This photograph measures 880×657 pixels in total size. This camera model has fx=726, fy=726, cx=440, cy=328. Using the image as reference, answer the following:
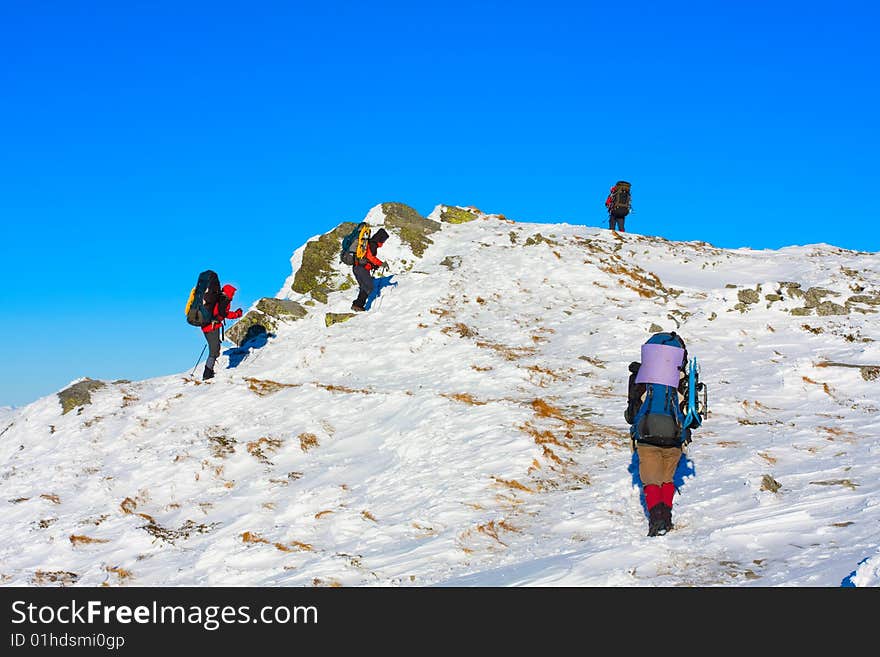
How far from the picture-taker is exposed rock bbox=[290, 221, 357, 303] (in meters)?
23.7

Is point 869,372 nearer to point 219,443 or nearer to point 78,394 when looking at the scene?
point 219,443

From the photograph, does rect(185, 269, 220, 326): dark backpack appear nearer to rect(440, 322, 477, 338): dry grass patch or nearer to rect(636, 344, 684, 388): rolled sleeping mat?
rect(440, 322, 477, 338): dry grass patch

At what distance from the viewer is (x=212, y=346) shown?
17.7 metres

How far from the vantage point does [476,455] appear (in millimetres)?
11531

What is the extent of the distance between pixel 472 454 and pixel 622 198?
21.1m

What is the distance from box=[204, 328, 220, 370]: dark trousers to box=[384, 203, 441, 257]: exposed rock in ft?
27.9

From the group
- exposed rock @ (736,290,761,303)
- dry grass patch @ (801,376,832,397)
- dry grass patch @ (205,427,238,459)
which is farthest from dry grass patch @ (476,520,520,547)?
exposed rock @ (736,290,761,303)

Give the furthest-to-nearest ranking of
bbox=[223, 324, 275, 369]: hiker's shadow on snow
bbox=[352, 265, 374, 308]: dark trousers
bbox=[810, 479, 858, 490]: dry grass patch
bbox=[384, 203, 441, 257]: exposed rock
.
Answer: bbox=[384, 203, 441, 257]: exposed rock < bbox=[352, 265, 374, 308]: dark trousers < bbox=[223, 324, 275, 369]: hiker's shadow on snow < bbox=[810, 479, 858, 490]: dry grass patch

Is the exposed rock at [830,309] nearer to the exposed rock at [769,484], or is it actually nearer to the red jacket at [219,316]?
the exposed rock at [769,484]

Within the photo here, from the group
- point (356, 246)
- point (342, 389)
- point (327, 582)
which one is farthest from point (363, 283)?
point (327, 582)
